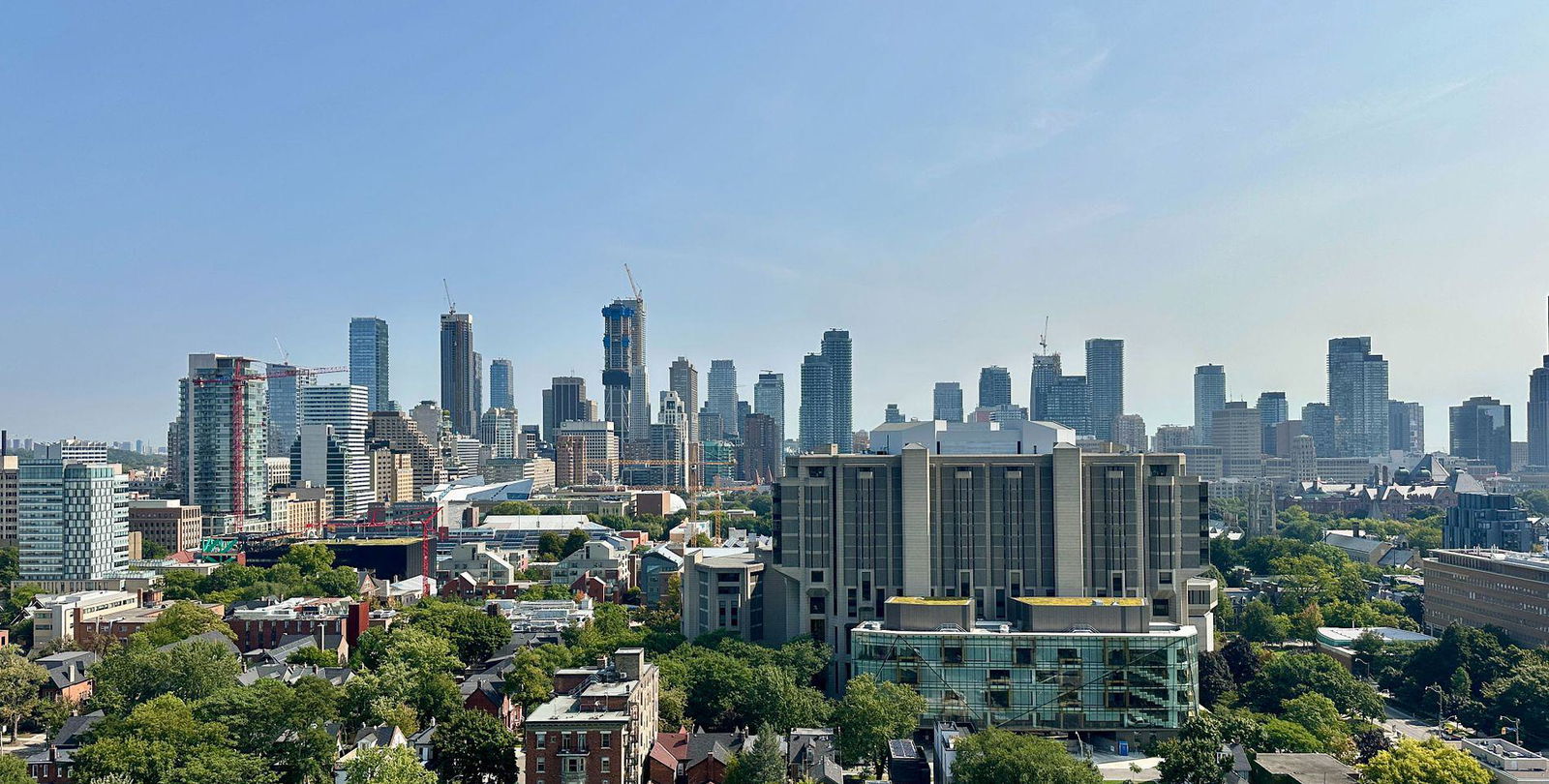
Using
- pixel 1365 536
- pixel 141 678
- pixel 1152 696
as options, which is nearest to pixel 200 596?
pixel 141 678

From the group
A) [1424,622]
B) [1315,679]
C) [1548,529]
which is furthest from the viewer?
[1548,529]

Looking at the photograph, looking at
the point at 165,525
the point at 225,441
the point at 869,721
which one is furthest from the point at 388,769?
the point at 225,441

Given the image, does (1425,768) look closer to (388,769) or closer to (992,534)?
(992,534)

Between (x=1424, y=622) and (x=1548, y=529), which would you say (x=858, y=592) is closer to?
(x=1424, y=622)

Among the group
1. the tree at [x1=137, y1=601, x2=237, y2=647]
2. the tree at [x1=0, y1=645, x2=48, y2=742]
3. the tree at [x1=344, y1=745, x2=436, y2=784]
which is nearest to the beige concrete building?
the tree at [x1=137, y1=601, x2=237, y2=647]

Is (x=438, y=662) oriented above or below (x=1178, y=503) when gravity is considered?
below

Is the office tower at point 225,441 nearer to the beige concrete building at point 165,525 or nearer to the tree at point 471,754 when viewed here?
the beige concrete building at point 165,525
